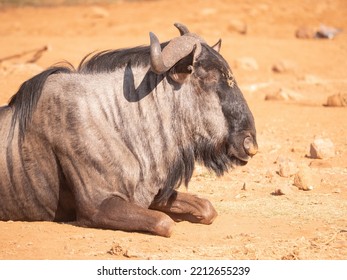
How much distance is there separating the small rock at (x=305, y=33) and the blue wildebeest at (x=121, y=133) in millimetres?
13565

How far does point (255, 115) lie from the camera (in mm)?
13156

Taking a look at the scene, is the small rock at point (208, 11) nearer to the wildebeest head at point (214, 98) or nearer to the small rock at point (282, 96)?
the small rock at point (282, 96)

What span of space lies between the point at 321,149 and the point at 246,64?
681 centimetres

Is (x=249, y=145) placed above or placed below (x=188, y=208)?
above

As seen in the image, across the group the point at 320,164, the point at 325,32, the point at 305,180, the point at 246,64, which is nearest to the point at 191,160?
the point at 305,180

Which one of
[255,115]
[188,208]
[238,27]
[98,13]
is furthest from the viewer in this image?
[98,13]

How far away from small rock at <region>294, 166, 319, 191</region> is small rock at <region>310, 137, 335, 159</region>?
4.46 feet

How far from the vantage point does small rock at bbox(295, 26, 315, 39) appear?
70.2 ft

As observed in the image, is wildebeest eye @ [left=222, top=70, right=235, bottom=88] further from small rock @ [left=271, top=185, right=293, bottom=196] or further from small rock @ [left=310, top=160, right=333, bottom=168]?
small rock @ [left=310, top=160, right=333, bottom=168]

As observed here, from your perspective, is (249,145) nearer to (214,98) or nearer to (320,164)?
(214,98)

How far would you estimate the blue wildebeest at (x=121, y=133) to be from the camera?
25.6ft

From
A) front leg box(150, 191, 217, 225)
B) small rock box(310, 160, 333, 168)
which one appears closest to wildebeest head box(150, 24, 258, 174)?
front leg box(150, 191, 217, 225)
